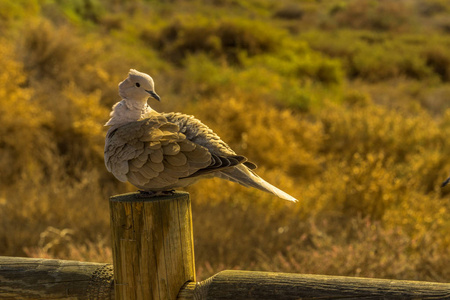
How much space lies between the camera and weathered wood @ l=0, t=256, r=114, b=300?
200 centimetres

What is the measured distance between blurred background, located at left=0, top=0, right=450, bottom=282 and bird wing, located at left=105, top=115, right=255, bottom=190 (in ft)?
7.24

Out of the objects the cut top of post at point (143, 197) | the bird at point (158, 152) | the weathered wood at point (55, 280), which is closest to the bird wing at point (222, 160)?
the bird at point (158, 152)

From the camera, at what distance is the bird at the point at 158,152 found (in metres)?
1.89

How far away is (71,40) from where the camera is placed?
8828 mm

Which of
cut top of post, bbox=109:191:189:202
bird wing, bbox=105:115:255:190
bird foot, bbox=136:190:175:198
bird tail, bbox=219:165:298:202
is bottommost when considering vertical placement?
cut top of post, bbox=109:191:189:202

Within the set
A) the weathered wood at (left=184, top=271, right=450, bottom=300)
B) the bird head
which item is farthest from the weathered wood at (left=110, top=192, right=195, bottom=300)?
the bird head

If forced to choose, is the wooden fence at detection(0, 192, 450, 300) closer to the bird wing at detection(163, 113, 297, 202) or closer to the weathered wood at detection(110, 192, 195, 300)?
the weathered wood at detection(110, 192, 195, 300)

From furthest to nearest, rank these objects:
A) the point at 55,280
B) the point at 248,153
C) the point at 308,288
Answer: the point at 248,153, the point at 55,280, the point at 308,288

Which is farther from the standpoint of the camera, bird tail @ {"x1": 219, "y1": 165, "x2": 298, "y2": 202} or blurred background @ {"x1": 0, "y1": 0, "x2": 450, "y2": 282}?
blurred background @ {"x1": 0, "y1": 0, "x2": 450, "y2": 282}

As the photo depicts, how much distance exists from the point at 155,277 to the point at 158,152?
44 cm

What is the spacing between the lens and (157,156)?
1.89m

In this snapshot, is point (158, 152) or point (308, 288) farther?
point (158, 152)

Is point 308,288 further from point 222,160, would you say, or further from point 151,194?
point 151,194

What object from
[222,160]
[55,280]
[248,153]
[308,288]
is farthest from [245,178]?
[248,153]
